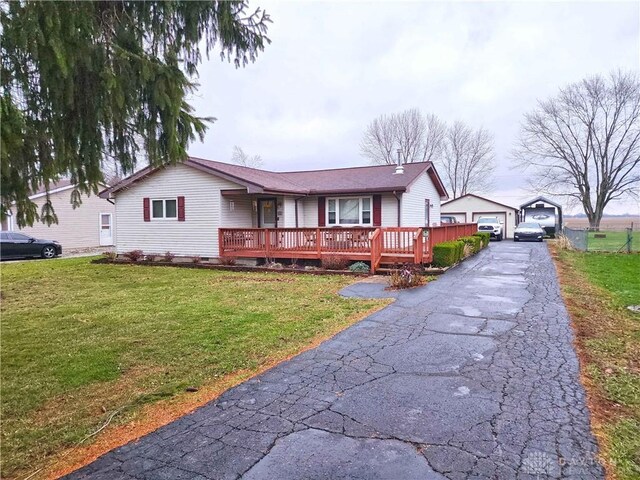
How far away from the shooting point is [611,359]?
4836 mm

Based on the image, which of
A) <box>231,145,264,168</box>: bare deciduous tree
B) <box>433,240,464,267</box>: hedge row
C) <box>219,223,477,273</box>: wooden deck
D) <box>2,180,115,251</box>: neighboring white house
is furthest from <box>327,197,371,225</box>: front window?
<box>231,145,264,168</box>: bare deciduous tree

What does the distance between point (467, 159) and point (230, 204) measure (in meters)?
38.9

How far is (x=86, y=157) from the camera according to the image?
467cm

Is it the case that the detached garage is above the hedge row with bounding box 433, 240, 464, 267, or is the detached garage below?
above

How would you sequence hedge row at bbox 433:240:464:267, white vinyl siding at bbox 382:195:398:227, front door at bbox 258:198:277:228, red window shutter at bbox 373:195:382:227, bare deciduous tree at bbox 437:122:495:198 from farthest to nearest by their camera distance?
1. bare deciduous tree at bbox 437:122:495:198
2. front door at bbox 258:198:277:228
3. red window shutter at bbox 373:195:382:227
4. white vinyl siding at bbox 382:195:398:227
5. hedge row at bbox 433:240:464:267

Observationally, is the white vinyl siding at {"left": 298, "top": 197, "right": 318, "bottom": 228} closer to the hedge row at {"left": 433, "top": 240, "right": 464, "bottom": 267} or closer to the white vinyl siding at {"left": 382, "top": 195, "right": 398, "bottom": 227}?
the white vinyl siding at {"left": 382, "top": 195, "right": 398, "bottom": 227}

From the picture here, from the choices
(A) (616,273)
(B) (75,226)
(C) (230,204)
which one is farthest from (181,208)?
(A) (616,273)

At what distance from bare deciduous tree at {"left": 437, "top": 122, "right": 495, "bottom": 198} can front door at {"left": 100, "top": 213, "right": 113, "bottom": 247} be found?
3536 centimetres

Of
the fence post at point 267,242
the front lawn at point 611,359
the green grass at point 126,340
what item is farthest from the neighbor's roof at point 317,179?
the front lawn at point 611,359

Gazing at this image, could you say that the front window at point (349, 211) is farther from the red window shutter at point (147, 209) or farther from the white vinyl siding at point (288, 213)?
the red window shutter at point (147, 209)

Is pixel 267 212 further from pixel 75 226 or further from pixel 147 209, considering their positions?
pixel 75 226

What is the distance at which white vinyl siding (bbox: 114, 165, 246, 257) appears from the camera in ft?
51.3

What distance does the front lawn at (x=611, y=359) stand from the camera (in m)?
2.94

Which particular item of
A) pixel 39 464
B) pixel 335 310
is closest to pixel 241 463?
pixel 39 464
